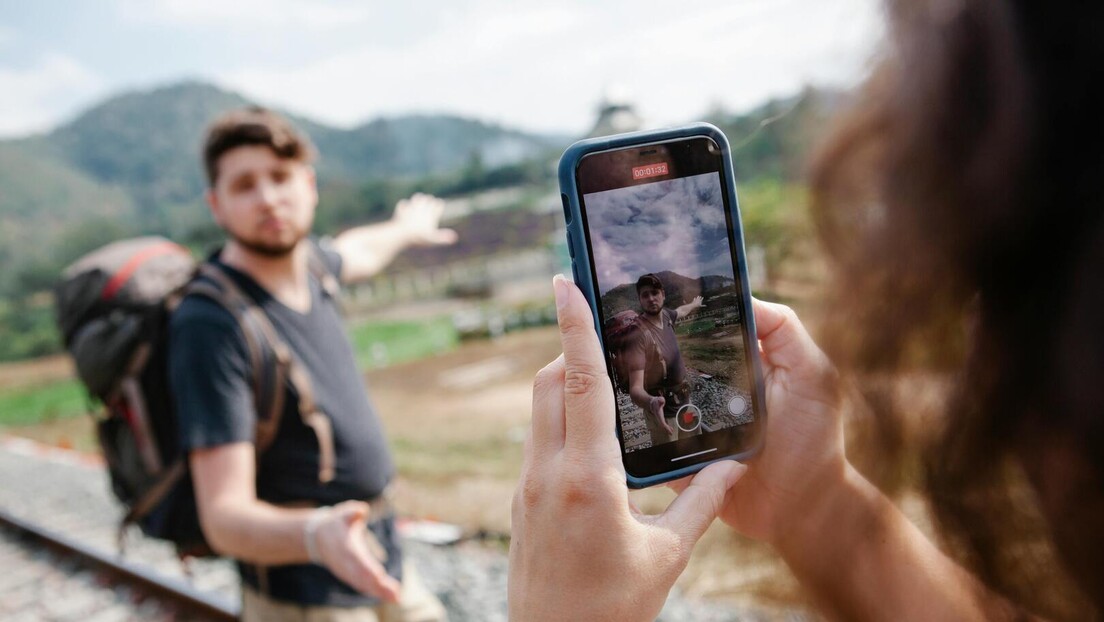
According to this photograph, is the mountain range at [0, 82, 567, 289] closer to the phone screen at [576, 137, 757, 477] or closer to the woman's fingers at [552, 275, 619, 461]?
the phone screen at [576, 137, 757, 477]

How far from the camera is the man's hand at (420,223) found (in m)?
4.34

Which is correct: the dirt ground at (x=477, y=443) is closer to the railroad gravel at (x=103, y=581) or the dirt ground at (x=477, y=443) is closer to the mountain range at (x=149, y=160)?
the railroad gravel at (x=103, y=581)

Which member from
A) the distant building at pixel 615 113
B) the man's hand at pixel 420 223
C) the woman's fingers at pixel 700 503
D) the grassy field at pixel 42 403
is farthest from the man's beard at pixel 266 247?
the grassy field at pixel 42 403

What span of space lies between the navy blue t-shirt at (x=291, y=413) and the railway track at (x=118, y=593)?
237 cm

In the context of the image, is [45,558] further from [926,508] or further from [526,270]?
[526,270]

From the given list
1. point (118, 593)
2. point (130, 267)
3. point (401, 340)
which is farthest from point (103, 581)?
point (401, 340)

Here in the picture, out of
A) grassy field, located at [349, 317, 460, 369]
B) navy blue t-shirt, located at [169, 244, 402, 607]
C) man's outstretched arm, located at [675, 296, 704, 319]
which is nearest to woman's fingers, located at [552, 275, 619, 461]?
man's outstretched arm, located at [675, 296, 704, 319]

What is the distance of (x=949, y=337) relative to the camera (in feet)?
2.80

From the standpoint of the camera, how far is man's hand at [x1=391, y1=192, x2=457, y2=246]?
4.34 m

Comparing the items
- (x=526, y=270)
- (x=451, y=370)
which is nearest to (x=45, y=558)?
(x=451, y=370)

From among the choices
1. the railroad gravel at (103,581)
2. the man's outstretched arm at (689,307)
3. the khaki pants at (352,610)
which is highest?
the man's outstretched arm at (689,307)

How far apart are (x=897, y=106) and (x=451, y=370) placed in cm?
1717

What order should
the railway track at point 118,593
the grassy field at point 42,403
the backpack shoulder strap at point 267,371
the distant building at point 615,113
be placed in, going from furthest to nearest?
the grassy field at point 42,403
the distant building at point 615,113
the railway track at point 118,593
the backpack shoulder strap at point 267,371

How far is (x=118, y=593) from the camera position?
5746 mm
